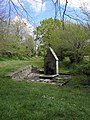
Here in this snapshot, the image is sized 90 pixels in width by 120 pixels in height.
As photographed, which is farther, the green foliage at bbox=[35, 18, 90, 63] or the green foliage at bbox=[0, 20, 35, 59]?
the green foliage at bbox=[0, 20, 35, 59]

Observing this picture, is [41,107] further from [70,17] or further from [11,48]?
[11,48]

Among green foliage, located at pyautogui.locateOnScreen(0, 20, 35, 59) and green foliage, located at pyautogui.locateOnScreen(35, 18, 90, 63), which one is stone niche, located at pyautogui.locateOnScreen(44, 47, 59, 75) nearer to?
green foliage, located at pyautogui.locateOnScreen(0, 20, 35, 59)

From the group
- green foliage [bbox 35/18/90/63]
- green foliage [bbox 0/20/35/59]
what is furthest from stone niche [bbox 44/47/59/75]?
green foliage [bbox 35/18/90/63]

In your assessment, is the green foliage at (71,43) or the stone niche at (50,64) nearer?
the stone niche at (50,64)

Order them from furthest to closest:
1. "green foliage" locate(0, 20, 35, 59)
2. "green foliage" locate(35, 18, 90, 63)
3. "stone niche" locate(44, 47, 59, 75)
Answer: "green foliage" locate(0, 20, 35, 59) → "green foliage" locate(35, 18, 90, 63) → "stone niche" locate(44, 47, 59, 75)

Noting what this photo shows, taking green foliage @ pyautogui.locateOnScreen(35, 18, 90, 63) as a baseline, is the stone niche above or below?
below

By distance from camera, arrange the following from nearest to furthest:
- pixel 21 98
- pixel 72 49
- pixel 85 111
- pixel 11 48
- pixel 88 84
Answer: pixel 85 111 → pixel 21 98 → pixel 88 84 → pixel 72 49 → pixel 11 48

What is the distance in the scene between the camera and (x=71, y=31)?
100 feet

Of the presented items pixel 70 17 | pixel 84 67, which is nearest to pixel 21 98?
pixel 70 17

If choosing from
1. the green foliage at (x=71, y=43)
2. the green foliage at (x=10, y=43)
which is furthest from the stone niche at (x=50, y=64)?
the green foliage at (x=71, y=43)

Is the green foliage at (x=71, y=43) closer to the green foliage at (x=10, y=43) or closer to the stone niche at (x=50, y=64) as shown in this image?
the green foliage at (x=10, y=43)

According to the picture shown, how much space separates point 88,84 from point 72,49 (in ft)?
55.5

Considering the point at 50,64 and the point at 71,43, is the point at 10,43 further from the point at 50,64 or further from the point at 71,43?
the point at 50,64

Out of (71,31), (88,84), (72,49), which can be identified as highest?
(71,31)
